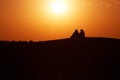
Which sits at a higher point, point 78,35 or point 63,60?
point 78,35

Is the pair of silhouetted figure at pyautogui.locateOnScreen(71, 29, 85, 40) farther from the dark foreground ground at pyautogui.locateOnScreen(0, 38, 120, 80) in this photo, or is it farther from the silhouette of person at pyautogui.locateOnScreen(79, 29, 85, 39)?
the dark foreground ground at pyautogui.locateOnScreen(0, 38, 120, 80)

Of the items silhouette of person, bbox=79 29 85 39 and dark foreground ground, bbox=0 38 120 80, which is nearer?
dark foreground ground, bbox=0 38 120 80

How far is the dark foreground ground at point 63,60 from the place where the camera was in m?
36.1

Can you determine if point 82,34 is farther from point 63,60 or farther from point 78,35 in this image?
point 63,60

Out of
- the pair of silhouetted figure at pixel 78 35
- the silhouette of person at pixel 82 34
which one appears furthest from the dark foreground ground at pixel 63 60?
the silhouette of person at pixel 82 34

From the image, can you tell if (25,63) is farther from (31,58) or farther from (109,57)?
(109,57)

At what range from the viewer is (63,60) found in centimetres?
3934

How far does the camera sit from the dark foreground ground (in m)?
36.1

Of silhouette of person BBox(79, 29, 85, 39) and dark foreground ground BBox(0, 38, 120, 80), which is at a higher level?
silhouette of person BBox(79, 29, 85, 39)

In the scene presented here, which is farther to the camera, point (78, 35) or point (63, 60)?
point (78, 35)

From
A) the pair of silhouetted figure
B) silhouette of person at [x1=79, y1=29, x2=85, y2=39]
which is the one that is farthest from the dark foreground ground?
silhouette of person at [x1=79, y1=29, x2=85, y2=39]

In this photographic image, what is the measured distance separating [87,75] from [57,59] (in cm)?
548

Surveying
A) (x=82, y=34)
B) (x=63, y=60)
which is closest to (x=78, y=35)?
(x=82, y=34)

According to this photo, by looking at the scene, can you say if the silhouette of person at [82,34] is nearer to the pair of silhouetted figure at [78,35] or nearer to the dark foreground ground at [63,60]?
the pair of silhouetted figure at [78,35]
